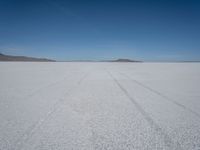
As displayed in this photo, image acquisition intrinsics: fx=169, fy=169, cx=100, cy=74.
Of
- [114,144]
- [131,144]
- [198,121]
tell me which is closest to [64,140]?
[114,144]

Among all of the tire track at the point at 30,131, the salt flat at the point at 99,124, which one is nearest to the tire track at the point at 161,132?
the salt flat at the point at 99,124

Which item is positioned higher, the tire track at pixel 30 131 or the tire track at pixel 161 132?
the tire track at pixel 161 132

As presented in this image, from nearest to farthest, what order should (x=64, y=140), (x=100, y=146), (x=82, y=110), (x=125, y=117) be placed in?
(x=100, y=146) → (x=64, y=140) → (x=125, y=117) → (x=82, y=110)

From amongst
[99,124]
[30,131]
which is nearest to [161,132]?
[99,124]

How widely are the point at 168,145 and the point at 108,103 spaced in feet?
6.42

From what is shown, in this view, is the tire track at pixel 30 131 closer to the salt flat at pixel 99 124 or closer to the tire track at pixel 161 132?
the salt flat at pixel 99 124

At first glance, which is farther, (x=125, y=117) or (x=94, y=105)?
(x=94, y=105)

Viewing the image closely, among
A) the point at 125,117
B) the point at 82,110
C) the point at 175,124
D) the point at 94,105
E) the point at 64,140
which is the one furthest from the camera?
the point at 94,105

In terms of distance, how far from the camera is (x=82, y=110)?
3271 mm

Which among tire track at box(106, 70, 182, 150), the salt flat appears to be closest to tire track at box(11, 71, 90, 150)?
the salt flat

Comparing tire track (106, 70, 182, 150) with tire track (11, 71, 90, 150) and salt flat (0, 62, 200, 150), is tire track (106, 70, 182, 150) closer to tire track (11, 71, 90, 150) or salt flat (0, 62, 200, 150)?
salt flat (0, 62, 200, 150)

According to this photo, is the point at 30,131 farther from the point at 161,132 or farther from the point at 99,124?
the point at 161,132

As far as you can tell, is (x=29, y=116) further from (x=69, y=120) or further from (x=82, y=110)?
(x=82, y=110)

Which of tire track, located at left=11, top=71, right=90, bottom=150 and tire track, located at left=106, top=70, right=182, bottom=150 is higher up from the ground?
tire track, located at left=106, top=70, right=182, bottom=150
